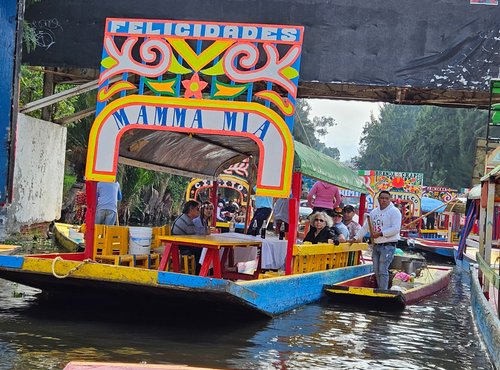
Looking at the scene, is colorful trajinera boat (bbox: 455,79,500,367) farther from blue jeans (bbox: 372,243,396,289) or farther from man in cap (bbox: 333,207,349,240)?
man in cap (bbox: 333,207,349,240)

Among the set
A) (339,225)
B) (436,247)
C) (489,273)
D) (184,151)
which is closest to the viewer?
(489,273)

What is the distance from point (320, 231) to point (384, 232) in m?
1.02

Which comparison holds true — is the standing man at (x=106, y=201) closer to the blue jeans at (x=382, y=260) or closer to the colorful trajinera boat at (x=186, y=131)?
the colorful trajinera boat at (x=186, y=131)

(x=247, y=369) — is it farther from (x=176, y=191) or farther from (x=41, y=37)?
(x=176, y=191)

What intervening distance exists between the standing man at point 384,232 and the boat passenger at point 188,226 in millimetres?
2610

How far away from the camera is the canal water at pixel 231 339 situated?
711cm

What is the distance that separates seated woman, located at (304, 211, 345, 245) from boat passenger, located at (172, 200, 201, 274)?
190cm

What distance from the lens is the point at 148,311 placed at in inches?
375

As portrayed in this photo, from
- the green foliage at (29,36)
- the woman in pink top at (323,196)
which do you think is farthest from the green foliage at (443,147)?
the green foliage at (29,36)

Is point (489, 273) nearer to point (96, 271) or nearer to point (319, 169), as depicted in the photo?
point (319, 169)

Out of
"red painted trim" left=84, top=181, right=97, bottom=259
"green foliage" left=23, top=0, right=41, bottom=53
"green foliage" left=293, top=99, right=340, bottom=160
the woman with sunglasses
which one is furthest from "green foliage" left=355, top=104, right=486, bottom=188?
"red painted trim" left=84, top=181, right=97, bottom=259

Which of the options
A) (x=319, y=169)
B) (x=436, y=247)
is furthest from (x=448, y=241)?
(x=319, y=169)

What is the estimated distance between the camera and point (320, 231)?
11.6m

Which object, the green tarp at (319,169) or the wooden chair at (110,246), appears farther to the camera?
the wooden chair at (110,246)
